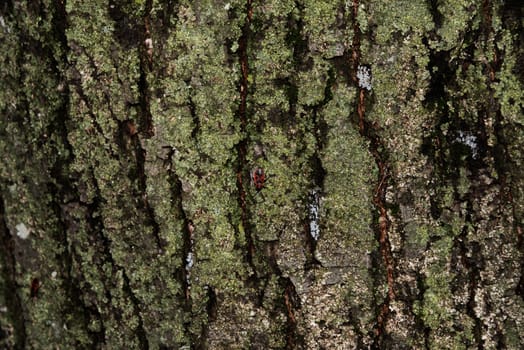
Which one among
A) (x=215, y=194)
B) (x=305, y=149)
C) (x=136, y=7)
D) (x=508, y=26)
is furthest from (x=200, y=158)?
(x=508, y=26)

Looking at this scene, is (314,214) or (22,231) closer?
(314,214)

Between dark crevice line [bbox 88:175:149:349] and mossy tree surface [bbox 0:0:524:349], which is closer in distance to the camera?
mossy tree surface [bbox 0:0:524:349]

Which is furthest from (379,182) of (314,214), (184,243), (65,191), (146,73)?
(65,191)

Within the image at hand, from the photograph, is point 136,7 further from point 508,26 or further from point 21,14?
point 508,26

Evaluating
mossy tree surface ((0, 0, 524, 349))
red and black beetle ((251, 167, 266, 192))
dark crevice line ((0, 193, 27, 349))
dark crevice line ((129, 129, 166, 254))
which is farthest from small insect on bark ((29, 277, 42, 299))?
red and black beetle ((251, 167, 266, 192))

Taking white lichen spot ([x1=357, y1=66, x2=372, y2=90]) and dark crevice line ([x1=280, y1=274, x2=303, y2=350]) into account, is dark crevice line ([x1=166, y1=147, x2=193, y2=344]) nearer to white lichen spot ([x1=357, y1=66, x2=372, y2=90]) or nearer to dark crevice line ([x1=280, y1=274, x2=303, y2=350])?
dark crevice line ([x1=280, y1=274, x2=303, y2=350])

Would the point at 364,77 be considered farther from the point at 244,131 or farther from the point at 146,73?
the point at 146,73

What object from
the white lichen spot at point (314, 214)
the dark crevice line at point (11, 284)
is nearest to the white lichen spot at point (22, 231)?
the dark crevice line at point (11, 284)
